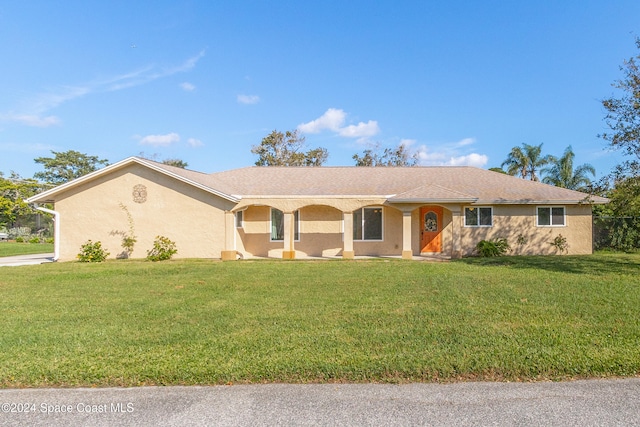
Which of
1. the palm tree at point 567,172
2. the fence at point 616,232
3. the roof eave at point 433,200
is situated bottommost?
the fence at point 616,232

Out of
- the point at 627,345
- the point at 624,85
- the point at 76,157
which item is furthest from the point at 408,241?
the point at 76,157

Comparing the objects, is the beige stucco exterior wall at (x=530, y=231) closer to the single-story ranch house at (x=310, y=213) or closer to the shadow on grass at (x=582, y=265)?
the single-story ranch house at (x=310, y=213)

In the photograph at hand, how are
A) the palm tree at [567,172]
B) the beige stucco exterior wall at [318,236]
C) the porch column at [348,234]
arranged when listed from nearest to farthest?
the porch column at [348,234], the beige stucco exterior wall at [318,236], the palm tree at [567,172]

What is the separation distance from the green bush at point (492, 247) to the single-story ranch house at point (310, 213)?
0.40m

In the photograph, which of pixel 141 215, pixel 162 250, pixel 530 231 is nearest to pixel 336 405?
pixel 162 250

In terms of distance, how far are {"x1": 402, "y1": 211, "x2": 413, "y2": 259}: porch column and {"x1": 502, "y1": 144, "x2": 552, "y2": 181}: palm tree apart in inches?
884

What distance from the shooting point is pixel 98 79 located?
1967 centimetres

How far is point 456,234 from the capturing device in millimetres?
15867

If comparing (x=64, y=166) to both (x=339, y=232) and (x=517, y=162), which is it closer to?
(x=339, y=232)

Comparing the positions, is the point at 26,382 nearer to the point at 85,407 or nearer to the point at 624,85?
the point at 85,407

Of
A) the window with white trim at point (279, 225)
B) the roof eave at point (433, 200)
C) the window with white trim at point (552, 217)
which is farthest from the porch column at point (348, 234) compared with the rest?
the window with white trim at point (552, 217)

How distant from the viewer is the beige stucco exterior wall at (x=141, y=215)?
1566 cm

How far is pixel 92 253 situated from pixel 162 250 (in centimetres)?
275

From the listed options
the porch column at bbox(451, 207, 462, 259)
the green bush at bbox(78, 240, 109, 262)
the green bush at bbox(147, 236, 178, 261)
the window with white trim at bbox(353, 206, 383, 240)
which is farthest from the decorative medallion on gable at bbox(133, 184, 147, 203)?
the porch column at bbox(451, 207, 462, 259)
